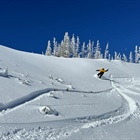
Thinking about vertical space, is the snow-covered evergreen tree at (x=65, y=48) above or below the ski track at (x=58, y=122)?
above

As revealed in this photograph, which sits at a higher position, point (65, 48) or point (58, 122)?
point (65, 48)

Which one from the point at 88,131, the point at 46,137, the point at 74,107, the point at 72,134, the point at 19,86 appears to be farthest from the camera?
the point at 19,86

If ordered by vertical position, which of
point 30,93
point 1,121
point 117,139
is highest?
point 30,93

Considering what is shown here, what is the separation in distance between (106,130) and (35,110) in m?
2.66

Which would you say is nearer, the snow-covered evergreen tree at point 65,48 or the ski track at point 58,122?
the ski track at point 58,122

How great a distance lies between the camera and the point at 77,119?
9.30 m

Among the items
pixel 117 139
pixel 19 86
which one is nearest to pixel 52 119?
pixel 117 139

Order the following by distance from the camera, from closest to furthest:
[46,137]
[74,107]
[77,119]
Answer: [46,137], [77,119], [74,107]

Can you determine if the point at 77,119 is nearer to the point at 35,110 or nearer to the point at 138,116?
the point at 35,110

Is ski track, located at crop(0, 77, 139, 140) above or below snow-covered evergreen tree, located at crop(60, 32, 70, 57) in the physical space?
below

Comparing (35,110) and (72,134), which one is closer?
(72,134)

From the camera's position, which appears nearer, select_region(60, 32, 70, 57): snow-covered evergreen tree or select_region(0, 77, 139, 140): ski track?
select_region(0, 77, 139, 140): ski track

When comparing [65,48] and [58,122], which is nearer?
[58,122]

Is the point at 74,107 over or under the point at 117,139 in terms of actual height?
over
